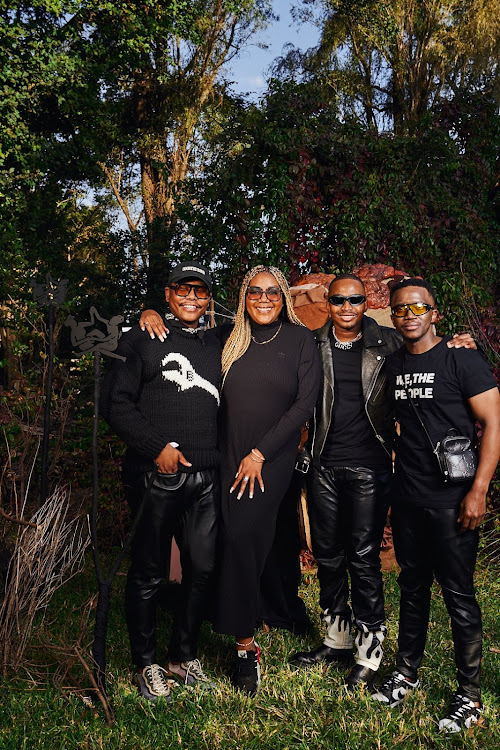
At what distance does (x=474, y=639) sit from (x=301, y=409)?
139 centimetres

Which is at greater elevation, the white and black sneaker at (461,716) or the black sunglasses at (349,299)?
the black sunglasses at (349,299)

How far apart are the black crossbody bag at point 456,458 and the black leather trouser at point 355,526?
572mm

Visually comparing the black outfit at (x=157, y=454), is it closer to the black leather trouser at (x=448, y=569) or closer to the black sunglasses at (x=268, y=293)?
the black sunglasses at (x=268, y=293)

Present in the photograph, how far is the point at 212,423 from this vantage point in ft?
12.2

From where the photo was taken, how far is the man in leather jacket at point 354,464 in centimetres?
379

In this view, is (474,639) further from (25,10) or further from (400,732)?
(25,10)

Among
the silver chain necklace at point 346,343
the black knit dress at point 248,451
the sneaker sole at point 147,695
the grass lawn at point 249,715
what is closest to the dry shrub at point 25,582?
the grass lawn at point 249,715

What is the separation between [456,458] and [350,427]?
0.75m

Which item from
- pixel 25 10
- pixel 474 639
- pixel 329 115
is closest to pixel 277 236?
pixel 329 115

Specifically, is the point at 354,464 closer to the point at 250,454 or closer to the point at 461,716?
the point at 250,454

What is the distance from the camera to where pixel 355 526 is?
12.5ft

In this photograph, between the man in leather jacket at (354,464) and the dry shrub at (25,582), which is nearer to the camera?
the man in leather jacket at (354,464)

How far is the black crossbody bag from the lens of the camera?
10.7ft

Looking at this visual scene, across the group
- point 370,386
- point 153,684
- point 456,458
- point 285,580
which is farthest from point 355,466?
point 153,684
